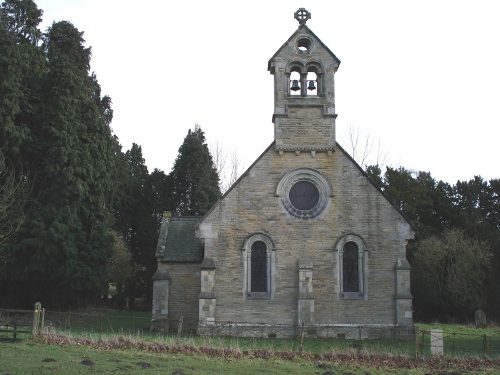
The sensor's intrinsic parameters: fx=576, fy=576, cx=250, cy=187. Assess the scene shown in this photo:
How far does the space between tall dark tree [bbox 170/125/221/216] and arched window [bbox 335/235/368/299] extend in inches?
1079

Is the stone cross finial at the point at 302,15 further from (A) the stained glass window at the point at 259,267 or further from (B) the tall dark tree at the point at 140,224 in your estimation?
(B) the tall dark tree at the point at 140,224

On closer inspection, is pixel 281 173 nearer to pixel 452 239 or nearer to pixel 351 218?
pixel 351 218

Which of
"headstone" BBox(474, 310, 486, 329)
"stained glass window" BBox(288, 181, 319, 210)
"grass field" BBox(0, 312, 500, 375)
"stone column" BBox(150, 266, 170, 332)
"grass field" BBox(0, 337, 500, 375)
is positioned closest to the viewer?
"grass field" BBox(0, 337, 500, 375)

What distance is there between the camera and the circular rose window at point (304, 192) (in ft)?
89.0

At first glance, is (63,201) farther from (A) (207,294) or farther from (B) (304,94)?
(B) (304,94)

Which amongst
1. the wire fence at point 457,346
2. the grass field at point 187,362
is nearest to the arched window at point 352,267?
the wire fence at point 457,346

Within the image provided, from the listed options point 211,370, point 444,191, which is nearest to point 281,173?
point 211,370

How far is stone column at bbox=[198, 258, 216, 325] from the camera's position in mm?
26016

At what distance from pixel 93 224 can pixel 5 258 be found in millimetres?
5752

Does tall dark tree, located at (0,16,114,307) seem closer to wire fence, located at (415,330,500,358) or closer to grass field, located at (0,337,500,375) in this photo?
grass field, located at (0,337,500,375)

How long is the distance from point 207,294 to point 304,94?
35.1ft

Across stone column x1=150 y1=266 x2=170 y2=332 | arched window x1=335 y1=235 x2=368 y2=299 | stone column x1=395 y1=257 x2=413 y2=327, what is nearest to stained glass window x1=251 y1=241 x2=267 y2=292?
arched window x1=335 y1=235 x2=368 y2=299

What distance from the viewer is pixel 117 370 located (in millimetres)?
14383

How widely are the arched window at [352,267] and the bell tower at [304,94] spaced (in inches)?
177
